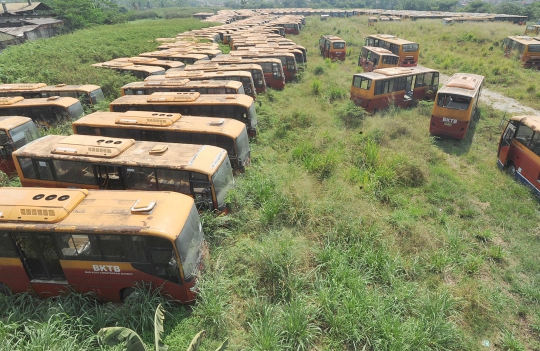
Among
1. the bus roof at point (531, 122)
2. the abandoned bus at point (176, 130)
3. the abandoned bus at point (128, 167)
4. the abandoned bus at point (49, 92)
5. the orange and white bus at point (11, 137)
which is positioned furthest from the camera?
the abandoned bus at point (49, 92)

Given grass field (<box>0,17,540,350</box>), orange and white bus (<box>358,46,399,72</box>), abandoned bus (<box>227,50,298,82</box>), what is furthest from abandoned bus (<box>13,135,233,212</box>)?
orange and white bus (<box>358,46,399,72</box>)

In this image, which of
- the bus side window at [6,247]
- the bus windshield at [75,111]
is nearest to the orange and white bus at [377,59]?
the bus windshield at [75,111]

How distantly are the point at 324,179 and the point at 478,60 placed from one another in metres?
26.8

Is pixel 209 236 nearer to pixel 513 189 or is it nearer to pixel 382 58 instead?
pixel 513 189

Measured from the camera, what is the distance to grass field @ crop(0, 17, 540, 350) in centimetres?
660

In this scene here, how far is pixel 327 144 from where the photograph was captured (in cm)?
1473

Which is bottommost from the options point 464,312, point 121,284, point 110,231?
→ point 464,312

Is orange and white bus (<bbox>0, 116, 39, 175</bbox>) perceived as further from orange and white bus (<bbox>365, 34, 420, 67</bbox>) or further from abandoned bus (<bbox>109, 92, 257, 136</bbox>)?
orange and white bus (<bbox>365, 34, 420, 67</bbox>)

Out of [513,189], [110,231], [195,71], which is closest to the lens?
[110,231]

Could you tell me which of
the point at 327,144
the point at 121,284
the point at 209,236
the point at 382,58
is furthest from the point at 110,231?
the point at 382,58

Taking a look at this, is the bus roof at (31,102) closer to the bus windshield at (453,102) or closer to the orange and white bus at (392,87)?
the orange and white bus at (392,87)

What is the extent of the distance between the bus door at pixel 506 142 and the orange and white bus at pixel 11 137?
18.8 meters

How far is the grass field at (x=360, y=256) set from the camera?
260 inches

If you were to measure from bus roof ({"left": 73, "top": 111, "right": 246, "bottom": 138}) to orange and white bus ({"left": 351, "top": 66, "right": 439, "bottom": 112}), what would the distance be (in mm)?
9262
